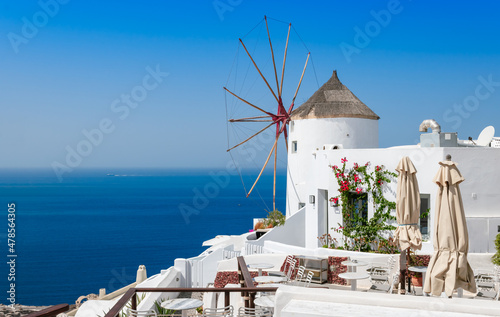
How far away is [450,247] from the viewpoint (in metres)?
8.29

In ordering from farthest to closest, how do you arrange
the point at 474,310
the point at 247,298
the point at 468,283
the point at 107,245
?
1. the point at 107,245
2. the point at 468,283
3. the point at 247,298
4. the point at 474,310

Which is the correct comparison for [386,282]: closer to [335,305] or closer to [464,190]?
[464,190]

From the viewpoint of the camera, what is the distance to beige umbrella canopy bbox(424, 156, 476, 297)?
8.20m

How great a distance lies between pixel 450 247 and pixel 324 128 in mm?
14846

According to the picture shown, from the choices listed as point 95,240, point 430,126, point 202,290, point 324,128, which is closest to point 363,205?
point 430,126

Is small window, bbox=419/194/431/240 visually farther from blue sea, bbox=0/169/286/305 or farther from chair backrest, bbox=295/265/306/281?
blue sea, bbox=0/169/286/305

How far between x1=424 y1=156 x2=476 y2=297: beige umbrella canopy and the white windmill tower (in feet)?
45.8

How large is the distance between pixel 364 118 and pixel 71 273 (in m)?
46.8

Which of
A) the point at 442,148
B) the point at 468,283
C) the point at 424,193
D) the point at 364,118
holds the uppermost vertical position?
the point at 364,118

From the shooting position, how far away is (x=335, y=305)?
5.06 meters

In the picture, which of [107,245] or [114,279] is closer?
[114,279]

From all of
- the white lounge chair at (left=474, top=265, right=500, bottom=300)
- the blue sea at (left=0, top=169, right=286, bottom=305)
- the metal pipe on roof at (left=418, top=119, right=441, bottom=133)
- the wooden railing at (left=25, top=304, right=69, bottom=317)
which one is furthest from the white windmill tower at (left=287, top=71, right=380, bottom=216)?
the wooden railing at (left=25, top=304, right=69, bottom=317)

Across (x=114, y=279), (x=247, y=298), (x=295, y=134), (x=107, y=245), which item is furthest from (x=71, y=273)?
(x=247, y=298)

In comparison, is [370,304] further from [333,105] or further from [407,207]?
[333,105]
